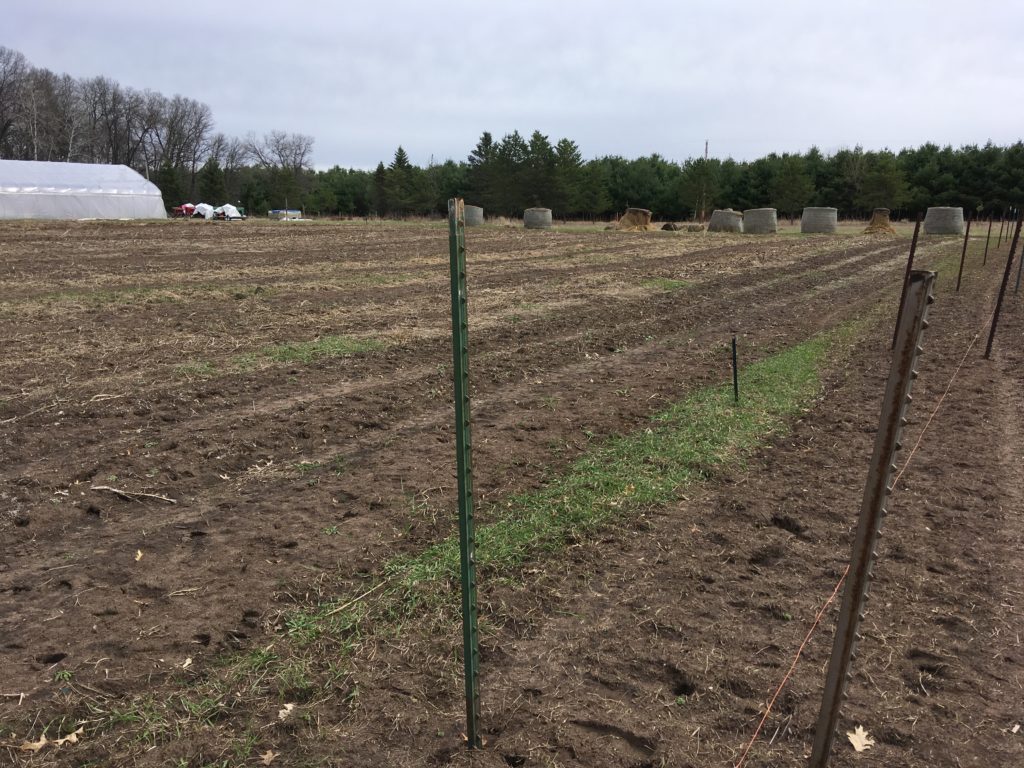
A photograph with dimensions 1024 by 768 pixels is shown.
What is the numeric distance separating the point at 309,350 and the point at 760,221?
105ft

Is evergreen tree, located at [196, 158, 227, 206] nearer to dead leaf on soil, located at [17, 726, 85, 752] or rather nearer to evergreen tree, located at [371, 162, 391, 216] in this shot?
evergreen tree, located at [371, 162, 391, 216]

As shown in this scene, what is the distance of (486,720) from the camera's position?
8.77 feet

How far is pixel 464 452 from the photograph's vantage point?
2.29m

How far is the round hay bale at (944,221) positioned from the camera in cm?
3481

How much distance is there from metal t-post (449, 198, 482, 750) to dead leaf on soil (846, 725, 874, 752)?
1.35 m

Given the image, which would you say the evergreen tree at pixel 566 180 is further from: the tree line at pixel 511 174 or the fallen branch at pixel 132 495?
the fallen branch at pixel 132 495

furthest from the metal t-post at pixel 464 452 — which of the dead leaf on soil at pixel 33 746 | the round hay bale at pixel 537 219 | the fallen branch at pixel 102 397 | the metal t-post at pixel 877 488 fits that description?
the round hay bale at pixel 537 219

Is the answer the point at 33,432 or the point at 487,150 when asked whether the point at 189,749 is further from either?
the point at 487,150

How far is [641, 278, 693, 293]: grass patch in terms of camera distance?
576 inches

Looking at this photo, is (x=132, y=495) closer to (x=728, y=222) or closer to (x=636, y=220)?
(x=728, y=222)

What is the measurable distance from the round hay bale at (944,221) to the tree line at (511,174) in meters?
1.68

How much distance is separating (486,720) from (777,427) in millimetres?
4134

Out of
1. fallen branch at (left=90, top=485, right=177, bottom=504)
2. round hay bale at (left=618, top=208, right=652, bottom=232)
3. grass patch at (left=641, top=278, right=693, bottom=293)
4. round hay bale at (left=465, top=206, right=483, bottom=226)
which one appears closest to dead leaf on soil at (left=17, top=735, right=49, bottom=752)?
fallen branch at (left=90, top=485, right=177, bottom=504)

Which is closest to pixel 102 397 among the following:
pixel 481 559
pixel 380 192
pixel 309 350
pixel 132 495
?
pixel 132 495
